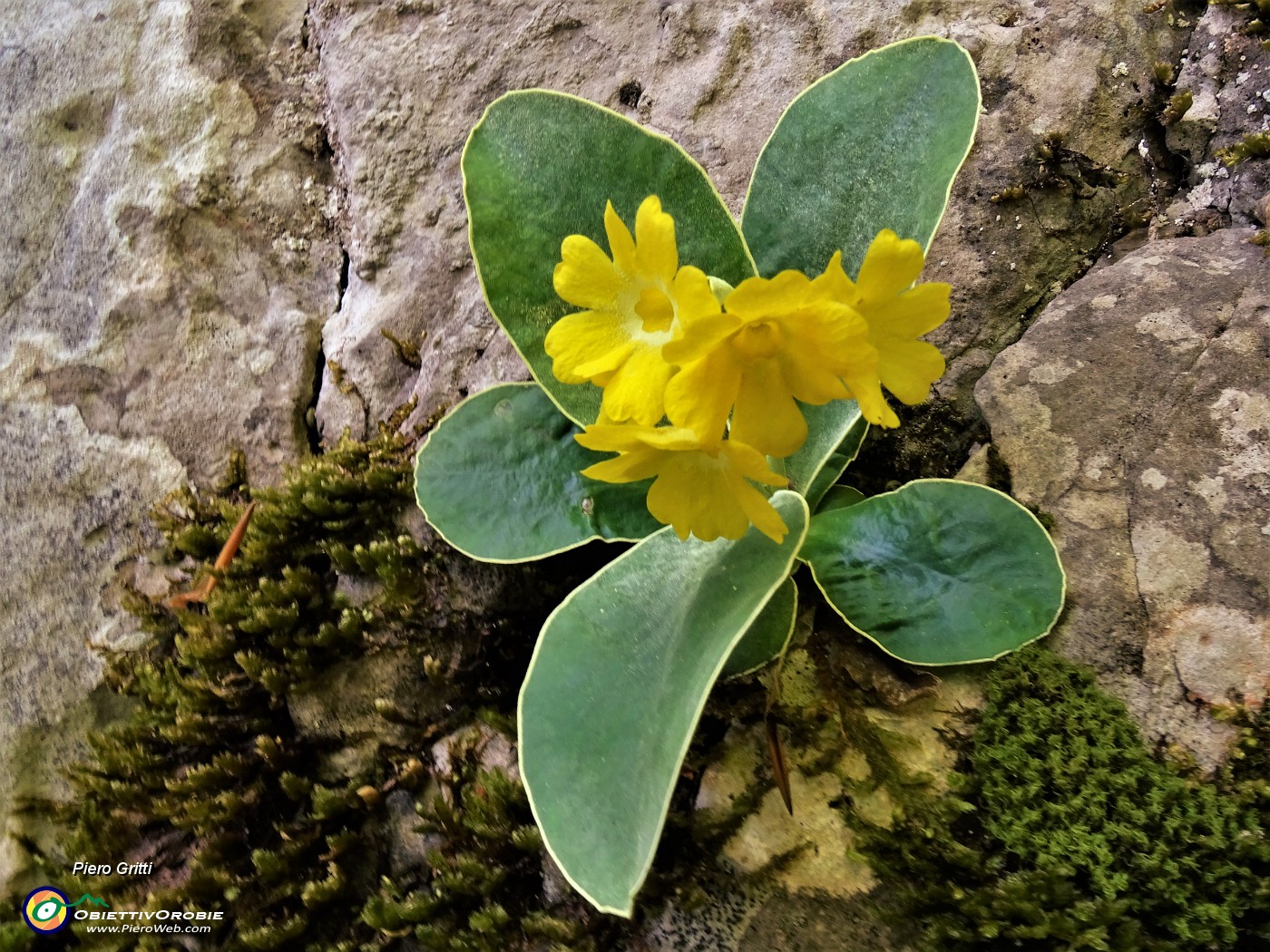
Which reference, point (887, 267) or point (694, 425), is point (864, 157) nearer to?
point (887, 267)

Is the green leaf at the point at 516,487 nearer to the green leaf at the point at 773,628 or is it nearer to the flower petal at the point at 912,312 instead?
the green leaf at the point at 773,628

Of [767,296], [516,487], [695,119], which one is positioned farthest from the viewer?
[695,119]

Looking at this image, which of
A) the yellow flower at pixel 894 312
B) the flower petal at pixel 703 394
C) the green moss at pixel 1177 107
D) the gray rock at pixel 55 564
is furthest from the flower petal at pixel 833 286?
the gray rock at pixel 55 564

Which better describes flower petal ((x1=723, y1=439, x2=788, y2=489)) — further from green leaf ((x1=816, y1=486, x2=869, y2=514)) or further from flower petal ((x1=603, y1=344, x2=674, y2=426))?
green leaf ((x1=816, y1=486, x2=869, y2=514))

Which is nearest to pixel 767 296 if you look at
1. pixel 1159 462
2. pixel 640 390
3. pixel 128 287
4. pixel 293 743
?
pixel 640 390

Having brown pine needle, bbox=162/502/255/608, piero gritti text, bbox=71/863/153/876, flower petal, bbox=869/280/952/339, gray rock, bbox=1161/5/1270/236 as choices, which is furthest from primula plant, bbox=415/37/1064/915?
piero gritti text, bbox=71/863/153/876

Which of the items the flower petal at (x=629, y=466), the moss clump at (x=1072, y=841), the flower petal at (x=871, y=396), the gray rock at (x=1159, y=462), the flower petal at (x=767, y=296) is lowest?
the moss clump at (x=1072, y=841)

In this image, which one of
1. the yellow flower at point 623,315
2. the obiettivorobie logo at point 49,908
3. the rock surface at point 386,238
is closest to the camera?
the yellow flower at point 623,315
